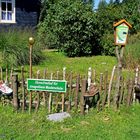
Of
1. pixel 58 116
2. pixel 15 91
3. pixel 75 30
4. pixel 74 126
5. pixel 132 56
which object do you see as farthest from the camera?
pixel 75 30

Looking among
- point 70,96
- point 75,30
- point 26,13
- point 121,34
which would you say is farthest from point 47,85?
point 26,13

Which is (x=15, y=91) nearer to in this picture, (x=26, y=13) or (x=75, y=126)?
(x=75, y=126)

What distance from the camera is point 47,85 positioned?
21.1 feet

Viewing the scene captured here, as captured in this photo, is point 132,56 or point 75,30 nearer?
point 132,56

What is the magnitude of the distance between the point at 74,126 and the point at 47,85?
956mm

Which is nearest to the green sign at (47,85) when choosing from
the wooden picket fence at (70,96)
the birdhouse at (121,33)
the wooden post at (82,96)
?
the wooden picket fence at (70,96)

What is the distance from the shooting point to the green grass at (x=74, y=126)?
18.4 ft

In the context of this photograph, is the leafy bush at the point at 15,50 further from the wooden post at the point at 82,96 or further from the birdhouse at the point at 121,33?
the birdhouse at the point at 121,33

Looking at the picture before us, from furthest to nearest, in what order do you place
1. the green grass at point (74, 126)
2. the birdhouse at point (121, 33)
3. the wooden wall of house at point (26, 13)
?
the wooden wall of house at point (26, 13), the birdhouse at point (121, 33), the green grass at point (74, 126)

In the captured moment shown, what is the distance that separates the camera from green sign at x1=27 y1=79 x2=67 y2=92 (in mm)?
6395

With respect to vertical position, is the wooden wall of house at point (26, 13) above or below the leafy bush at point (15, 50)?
above

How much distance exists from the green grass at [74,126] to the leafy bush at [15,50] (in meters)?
4.80

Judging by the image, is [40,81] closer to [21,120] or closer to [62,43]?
[21,120]

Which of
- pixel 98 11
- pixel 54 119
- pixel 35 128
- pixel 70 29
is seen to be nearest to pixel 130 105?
pixel 54 119
